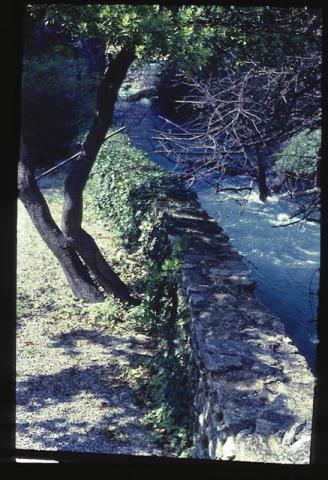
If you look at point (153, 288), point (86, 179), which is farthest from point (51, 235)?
point (153, 288)

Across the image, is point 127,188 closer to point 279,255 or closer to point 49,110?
point 279,255

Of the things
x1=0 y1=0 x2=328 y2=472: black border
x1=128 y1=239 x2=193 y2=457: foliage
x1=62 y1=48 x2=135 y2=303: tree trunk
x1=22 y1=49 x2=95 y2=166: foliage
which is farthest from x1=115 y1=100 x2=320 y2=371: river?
x1=22 y1=49 x2=95 y2=166: foliage

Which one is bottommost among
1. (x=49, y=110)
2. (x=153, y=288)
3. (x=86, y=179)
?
(x=153, y=288)

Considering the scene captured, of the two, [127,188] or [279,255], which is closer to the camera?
Answer: [279,255]

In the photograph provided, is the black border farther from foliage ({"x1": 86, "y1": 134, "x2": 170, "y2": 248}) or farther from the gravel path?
foliage ({"x1": 86, "y1": 134, "x2": 170, "y2": 248})

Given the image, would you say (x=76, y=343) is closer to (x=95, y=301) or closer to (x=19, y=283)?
(x=95, y=301)

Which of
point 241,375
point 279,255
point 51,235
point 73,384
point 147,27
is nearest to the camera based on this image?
point 241,375

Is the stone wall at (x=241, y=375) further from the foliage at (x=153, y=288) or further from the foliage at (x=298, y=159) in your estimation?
the foliage at (x=298, y=159)

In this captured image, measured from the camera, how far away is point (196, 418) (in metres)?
3.66

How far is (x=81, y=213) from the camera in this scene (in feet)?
18.9

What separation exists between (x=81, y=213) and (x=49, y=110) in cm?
499

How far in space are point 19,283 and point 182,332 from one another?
2794mm

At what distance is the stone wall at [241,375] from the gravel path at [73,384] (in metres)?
0.82

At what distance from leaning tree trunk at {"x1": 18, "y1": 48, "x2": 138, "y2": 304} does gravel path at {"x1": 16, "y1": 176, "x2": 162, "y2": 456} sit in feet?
1.23
